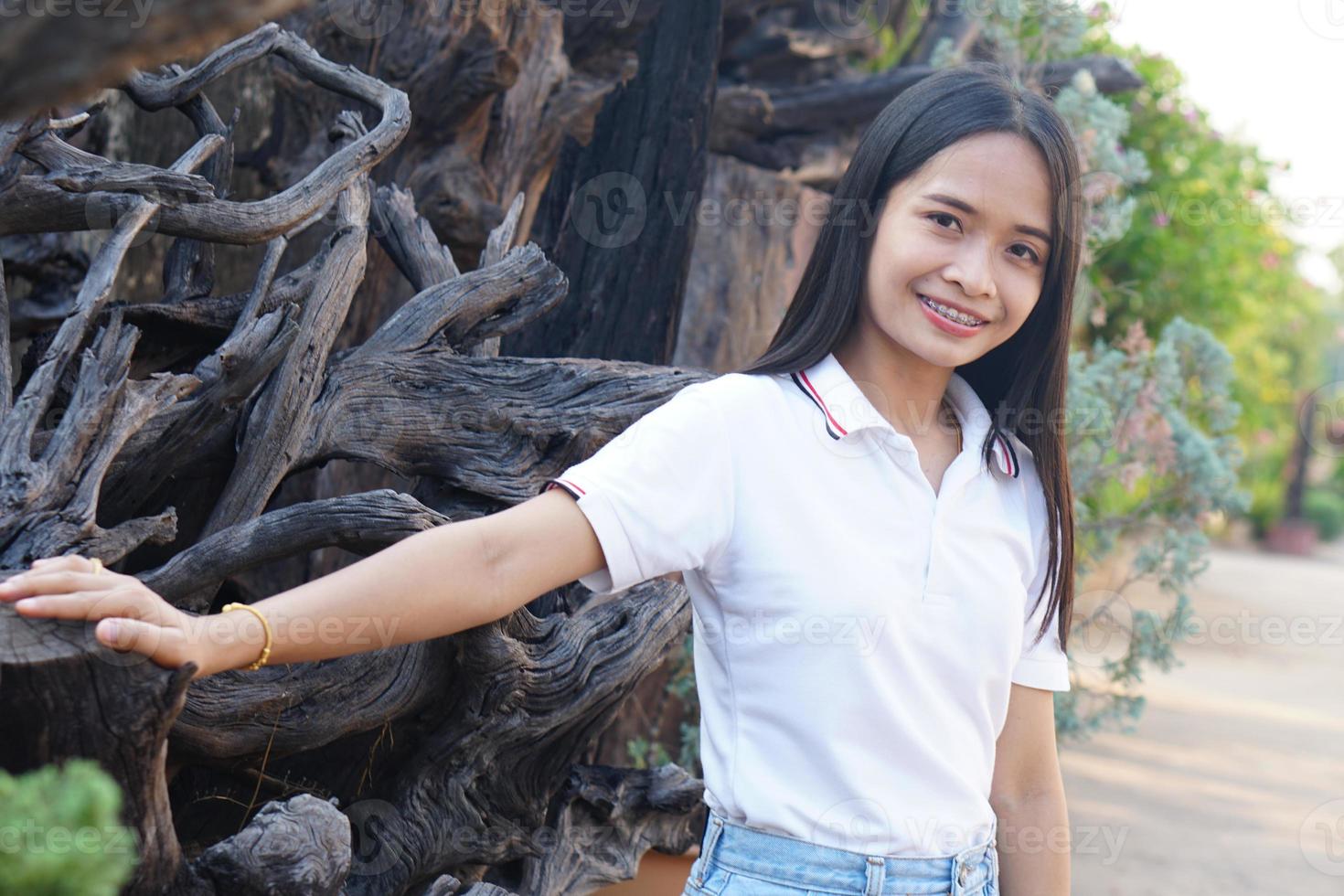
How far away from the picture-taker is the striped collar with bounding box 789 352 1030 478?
72.3 inches

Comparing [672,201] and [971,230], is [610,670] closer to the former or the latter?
[971,230]

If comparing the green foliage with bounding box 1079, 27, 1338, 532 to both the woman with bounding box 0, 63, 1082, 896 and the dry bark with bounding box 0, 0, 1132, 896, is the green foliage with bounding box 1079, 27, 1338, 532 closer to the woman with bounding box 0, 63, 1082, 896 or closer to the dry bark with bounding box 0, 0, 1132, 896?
the dry bark with bounding box 0, 0, 1132, 896

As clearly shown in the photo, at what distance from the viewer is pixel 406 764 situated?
7.72ft

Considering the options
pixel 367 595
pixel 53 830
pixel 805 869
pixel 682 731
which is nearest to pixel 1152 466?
pixel 682 731

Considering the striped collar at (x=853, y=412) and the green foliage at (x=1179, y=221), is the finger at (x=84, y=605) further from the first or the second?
the green foliage at (x=1179, y=221)

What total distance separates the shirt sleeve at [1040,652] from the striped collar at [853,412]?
0.18m

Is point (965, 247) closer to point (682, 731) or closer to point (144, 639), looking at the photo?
point (144, 639)

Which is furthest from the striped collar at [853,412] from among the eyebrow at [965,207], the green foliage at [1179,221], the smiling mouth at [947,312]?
the green foliage at [1179,221]

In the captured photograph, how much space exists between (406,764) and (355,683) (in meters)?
0.24

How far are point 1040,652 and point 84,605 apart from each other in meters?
1.33

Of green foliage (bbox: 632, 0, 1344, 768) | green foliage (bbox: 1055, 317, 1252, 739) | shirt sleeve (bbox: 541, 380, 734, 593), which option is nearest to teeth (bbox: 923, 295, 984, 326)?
shirt sleeve (bbox: 541, 380, 734, 593)

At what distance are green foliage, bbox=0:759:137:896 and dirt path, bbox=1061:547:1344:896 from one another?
9.09 feet

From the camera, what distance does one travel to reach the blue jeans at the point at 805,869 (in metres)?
1.70

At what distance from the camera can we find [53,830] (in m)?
0.91
